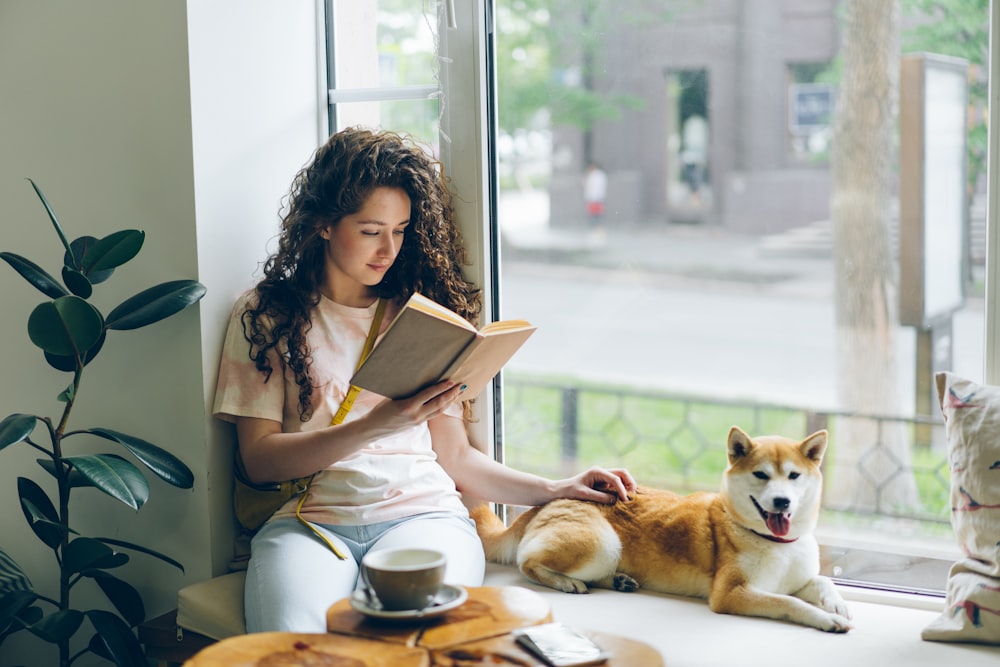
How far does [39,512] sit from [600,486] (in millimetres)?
1109

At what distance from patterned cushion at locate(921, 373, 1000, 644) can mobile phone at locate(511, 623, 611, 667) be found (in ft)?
2.39

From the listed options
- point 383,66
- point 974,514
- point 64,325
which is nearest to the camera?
point 974,514

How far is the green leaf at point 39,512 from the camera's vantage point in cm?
186

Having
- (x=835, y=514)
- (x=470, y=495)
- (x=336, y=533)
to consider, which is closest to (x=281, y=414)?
(x=336, y=533)

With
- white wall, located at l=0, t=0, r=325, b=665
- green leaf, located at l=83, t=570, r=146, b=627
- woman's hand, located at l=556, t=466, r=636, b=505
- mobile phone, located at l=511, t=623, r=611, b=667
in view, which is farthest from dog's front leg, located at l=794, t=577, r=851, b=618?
green leaf, located at l=83, t=570, r=146, b=627

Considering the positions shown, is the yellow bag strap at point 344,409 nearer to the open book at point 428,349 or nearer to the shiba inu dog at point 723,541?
the open book at point 428,349

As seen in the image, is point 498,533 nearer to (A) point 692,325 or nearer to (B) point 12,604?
(A) point 692,325

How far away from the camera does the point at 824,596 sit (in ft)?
5.81

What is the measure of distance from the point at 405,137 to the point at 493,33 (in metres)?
0.31

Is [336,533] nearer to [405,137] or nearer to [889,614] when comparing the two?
[405,137]

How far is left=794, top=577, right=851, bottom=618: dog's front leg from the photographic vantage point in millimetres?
1748

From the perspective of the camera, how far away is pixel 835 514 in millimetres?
2025

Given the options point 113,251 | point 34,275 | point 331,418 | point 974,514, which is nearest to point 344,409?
point 331,418

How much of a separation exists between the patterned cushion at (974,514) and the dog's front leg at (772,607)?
152mm
